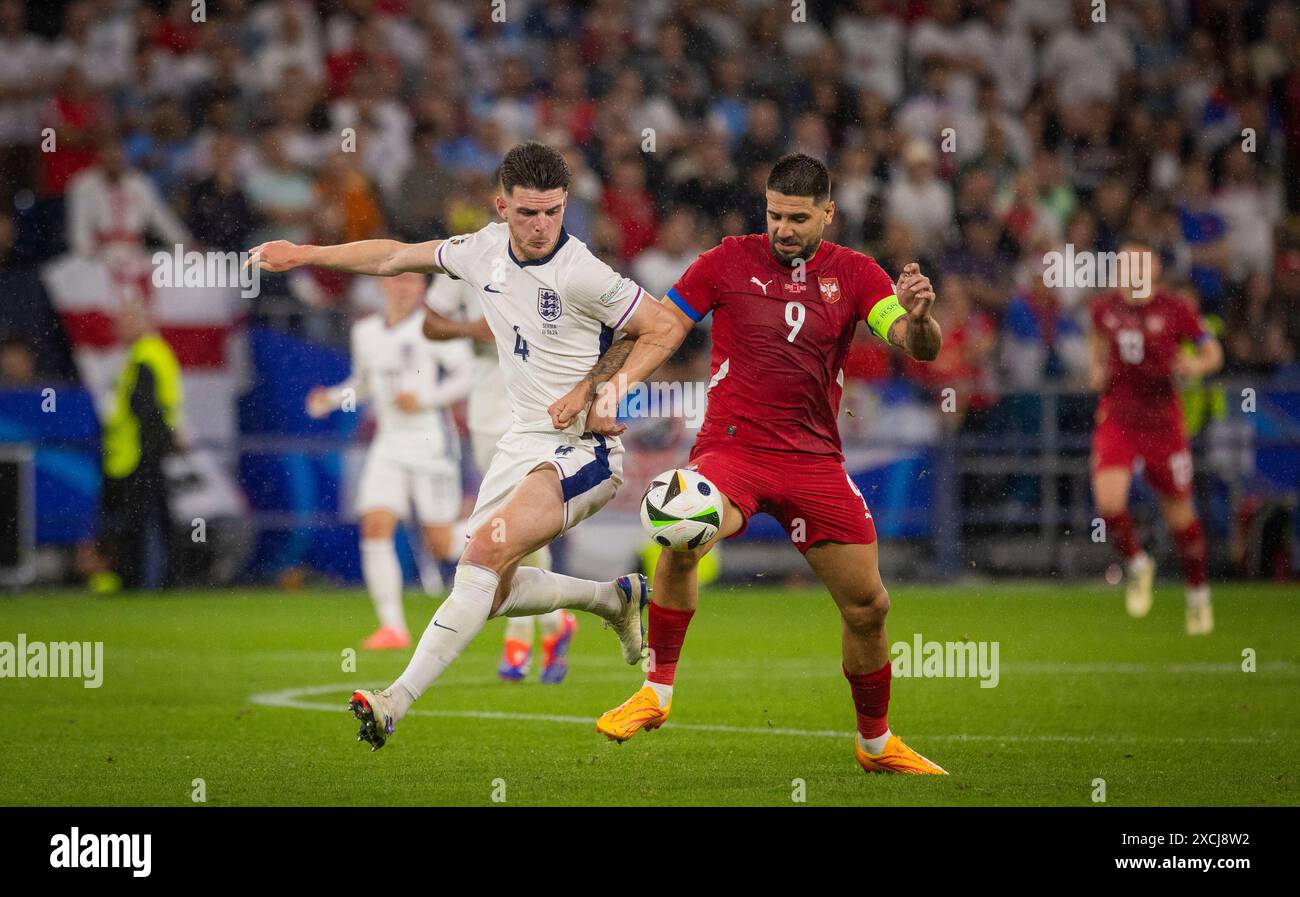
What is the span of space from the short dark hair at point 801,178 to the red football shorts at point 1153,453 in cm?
700

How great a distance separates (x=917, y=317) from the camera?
22.6 ft

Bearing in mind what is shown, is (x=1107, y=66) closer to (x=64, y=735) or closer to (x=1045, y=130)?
(x=1045, y=130)

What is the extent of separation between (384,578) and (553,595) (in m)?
4.42

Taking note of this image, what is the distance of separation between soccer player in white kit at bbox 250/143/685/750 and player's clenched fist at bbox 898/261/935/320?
46.7 inches

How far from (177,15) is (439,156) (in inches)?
122

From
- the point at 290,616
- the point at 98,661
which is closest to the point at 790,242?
the point at 98,661

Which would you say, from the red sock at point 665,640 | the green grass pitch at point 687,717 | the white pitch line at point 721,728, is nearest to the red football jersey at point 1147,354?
the green grass pitch at point 687,717

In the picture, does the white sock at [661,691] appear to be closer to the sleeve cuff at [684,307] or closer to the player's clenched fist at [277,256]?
the sleeve cuff at [684,307]

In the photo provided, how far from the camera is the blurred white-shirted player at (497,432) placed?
35.1ft

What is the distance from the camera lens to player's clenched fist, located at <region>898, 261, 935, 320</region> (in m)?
6.77

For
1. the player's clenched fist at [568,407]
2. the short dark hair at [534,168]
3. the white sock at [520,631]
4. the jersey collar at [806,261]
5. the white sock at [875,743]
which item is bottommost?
the white sock at [875,743]

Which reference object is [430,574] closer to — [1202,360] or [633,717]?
[1202,360]

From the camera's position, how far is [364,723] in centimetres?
684

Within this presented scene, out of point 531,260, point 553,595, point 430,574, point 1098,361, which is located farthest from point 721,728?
point 430,574
